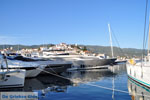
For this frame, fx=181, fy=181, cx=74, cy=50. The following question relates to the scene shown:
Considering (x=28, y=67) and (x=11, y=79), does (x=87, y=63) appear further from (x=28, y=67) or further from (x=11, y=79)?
(x=11, y=79)

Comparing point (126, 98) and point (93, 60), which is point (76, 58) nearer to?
point (93, 60)

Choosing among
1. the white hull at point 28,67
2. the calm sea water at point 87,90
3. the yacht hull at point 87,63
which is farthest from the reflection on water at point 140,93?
the yacht hull at point 87,63

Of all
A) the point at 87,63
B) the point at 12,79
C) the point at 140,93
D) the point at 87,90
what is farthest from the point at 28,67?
the point at 87,63

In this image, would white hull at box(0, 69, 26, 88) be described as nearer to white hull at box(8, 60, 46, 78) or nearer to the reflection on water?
white hull at box(8, 60, 46, 78)

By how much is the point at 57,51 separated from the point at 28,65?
36.6 m

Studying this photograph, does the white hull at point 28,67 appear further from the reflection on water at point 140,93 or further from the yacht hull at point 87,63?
the yacht hull at point 87,63

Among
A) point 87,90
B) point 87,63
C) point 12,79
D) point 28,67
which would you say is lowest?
point 87,90

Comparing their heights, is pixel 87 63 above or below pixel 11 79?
below

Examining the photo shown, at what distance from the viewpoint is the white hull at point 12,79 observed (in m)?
17.6

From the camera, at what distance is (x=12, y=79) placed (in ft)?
58.9

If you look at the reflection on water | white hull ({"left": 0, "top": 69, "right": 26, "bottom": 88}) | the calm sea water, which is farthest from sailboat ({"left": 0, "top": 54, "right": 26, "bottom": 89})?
the reflection on water

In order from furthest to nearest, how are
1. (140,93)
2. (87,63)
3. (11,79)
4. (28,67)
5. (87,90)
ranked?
(87,63) < (28,67) < (11,79) < (87,90) < (140,93)

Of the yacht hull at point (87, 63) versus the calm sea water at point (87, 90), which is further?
the yacht hull at point (87, 63)

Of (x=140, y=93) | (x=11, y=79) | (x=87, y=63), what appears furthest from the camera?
(x=87, y=63)
